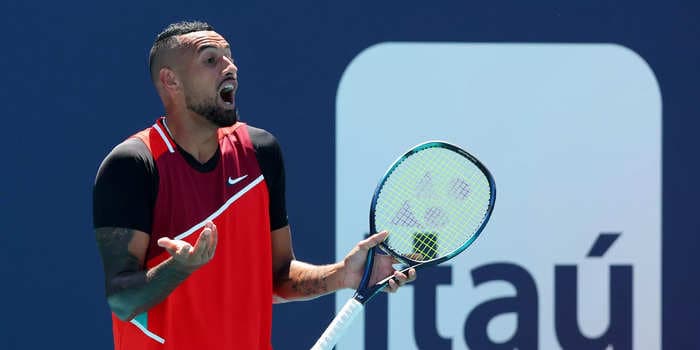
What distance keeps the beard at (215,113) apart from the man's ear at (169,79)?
67 millimetres

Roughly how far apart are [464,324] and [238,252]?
1652mm

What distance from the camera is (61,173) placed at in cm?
382

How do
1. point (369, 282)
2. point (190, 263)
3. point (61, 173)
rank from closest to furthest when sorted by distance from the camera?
point (190, 263)
point (369, 282)
point (61, 173)

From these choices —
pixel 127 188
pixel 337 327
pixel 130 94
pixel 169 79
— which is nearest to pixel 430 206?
pixel 337 327

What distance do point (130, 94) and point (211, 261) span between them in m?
1.51

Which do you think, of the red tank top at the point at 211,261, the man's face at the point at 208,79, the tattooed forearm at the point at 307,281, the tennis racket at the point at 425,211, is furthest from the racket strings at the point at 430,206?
the man's face at the point at 208,79

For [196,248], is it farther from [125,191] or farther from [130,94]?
[130,94]

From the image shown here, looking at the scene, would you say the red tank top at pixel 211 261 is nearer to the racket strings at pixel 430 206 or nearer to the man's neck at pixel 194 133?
the man's neck at pixel 194 133

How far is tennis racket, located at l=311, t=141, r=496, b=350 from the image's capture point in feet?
8.80

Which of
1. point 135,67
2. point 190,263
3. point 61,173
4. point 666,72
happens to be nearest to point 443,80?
point 666,72

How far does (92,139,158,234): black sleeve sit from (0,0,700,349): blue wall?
4.81 feet

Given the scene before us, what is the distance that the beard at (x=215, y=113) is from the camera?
254cm

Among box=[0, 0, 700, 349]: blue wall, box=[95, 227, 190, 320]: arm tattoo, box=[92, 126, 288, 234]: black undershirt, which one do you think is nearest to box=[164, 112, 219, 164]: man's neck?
box=[92, 126, 288, 234]: black undershirt

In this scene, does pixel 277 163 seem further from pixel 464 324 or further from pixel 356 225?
pixel 464 324
